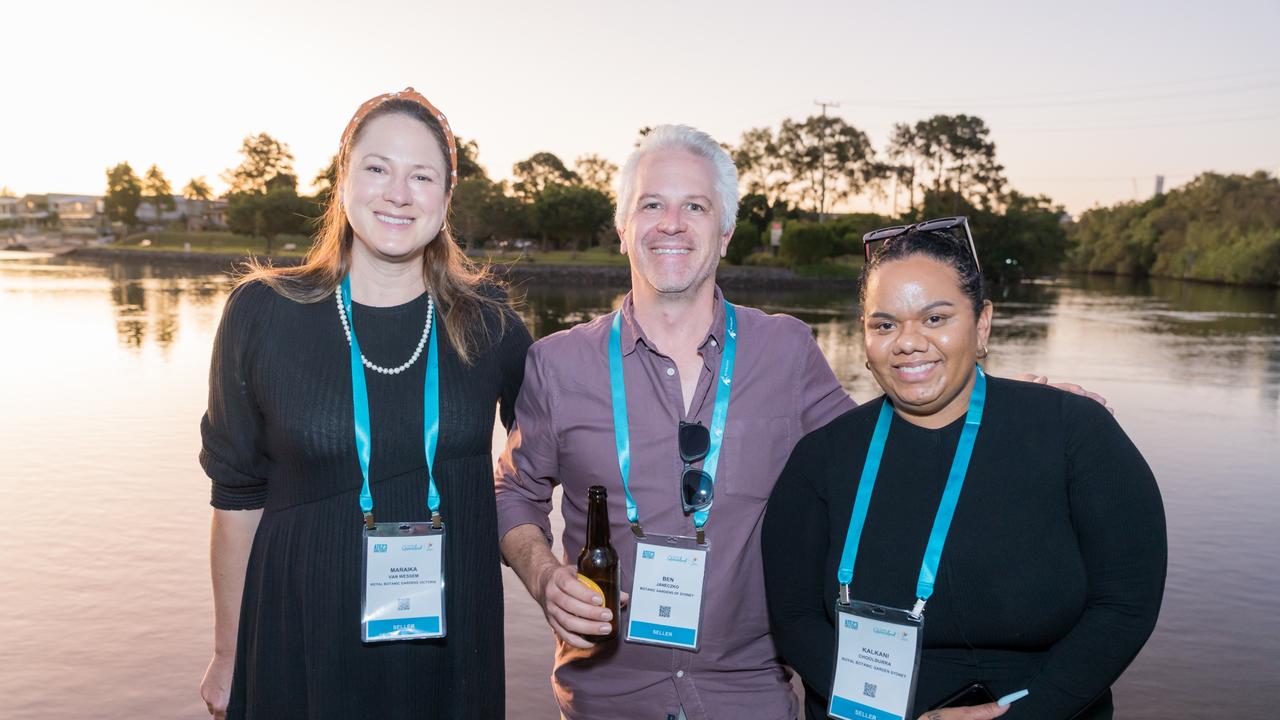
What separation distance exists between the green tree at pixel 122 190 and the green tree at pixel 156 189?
2451mm

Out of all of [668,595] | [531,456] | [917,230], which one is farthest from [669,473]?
[917,230]

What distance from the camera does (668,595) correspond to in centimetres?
239

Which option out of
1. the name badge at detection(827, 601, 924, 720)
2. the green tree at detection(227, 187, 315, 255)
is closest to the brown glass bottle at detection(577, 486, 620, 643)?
the name badge at detection(827, 601, 924, 720)

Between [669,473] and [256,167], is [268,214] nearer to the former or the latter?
[256,167]

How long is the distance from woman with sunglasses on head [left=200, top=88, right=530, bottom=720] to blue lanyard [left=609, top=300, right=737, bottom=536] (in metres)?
0.36

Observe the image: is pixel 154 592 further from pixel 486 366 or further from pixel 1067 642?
pixel 1067 642

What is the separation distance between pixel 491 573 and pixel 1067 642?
1432mm

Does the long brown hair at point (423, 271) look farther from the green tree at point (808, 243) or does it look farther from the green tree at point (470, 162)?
the green tree at point (470, 162)

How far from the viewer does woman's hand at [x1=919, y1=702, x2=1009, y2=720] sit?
2.00m

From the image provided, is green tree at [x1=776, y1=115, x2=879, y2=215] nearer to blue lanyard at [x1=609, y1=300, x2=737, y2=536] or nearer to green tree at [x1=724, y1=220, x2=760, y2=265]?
green tree at [x1=724, y1=220, x2=760, y2=265]

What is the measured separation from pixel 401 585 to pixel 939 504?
4.33ft

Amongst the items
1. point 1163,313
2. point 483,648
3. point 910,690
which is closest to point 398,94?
point 483,648

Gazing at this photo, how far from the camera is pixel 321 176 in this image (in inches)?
3044

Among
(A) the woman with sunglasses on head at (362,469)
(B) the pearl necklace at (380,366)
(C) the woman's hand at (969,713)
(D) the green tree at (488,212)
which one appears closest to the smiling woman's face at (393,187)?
(A) the woman with sunglasses on head at (362,469)
